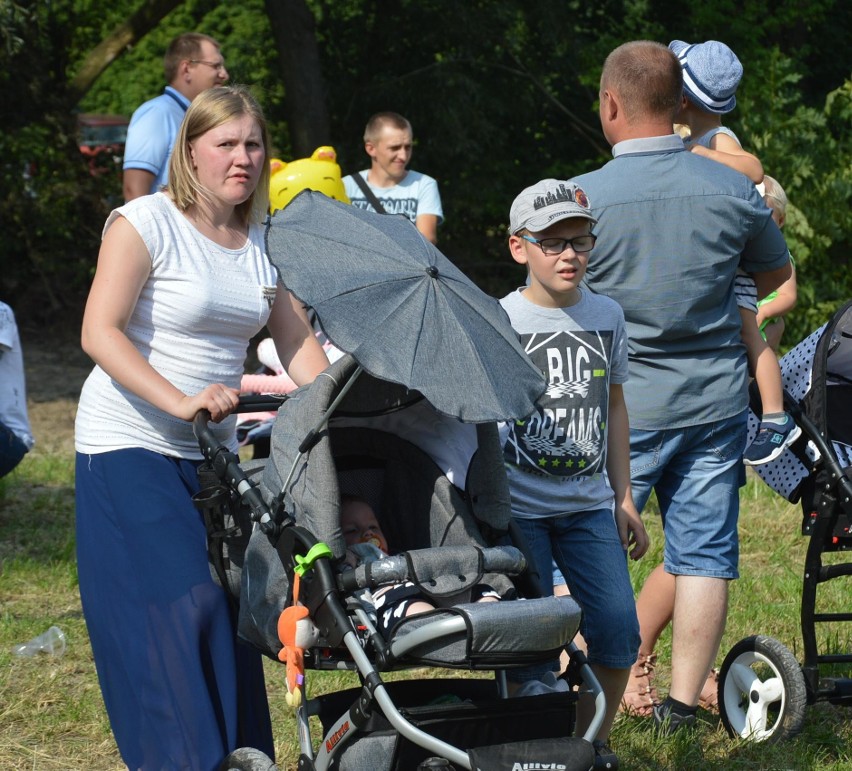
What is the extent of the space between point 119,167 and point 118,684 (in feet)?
34.1

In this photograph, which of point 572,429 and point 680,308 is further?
point 680,308

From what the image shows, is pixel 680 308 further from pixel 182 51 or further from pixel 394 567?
pixel 182 51

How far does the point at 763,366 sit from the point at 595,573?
1.11 meters

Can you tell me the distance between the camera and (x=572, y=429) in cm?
369

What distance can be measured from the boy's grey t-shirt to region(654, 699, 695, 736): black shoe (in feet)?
3.35

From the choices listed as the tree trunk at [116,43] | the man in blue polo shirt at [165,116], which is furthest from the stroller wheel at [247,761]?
the tree trunk at [116,43]

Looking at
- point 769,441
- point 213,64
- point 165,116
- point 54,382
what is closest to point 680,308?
point 769,441

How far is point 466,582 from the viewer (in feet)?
9.61

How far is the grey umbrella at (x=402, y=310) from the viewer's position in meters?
2.88

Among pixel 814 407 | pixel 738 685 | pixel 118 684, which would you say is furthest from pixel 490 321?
pixel 738 685

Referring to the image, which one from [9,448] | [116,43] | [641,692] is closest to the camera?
[641,692]

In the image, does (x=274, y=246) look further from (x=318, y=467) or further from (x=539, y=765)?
(x=539, y=765)

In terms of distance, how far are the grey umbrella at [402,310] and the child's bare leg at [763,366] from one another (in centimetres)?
150

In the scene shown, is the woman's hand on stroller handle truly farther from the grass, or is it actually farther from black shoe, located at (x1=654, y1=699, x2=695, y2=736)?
black shoe, located at (x1=654, y1=699, x2=695, y2=736)
